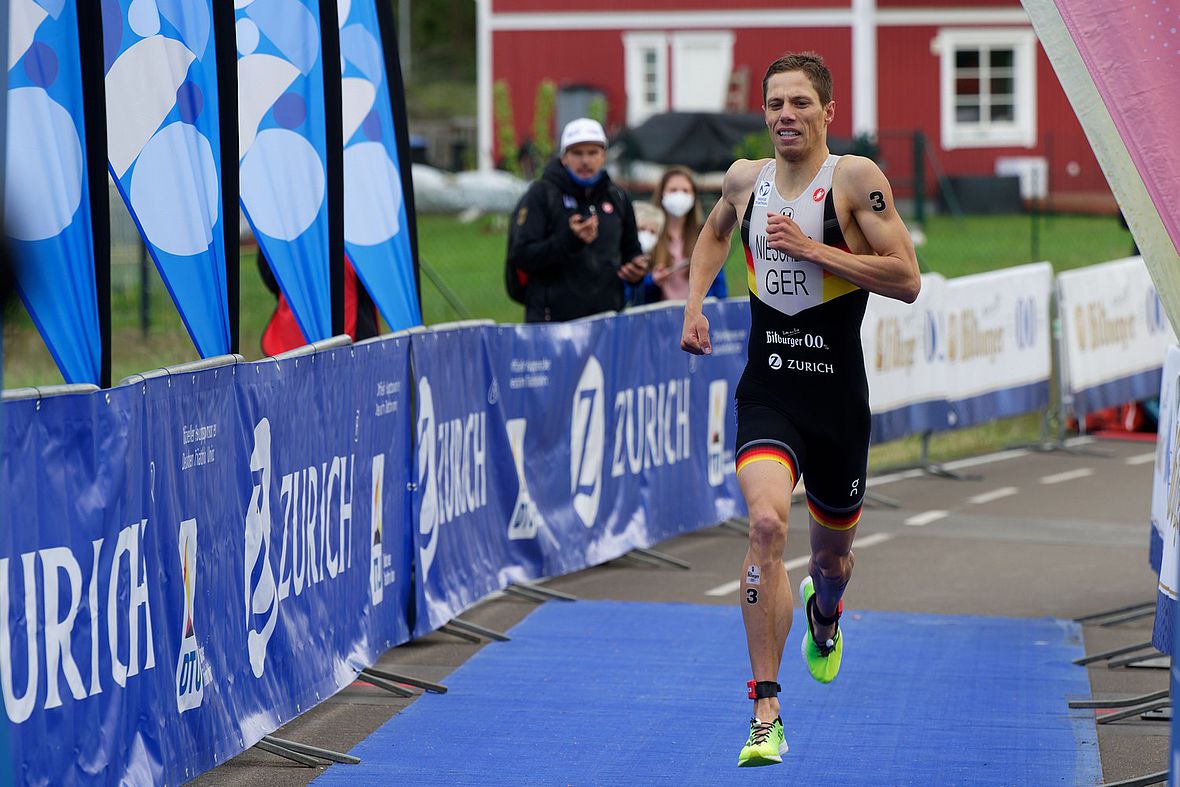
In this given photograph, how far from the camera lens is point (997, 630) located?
30.7 feet

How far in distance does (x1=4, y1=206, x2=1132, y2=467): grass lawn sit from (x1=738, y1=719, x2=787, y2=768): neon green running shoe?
2.74 meters

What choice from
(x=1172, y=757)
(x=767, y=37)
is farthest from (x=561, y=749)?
(x=767, y=37)

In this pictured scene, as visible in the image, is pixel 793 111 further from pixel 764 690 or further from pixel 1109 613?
pixel 1109 613

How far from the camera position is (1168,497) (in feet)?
25.9

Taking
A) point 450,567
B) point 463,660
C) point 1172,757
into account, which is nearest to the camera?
Result: point 1172,757

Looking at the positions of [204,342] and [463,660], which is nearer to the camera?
[204,342]

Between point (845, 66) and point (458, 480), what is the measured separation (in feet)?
113

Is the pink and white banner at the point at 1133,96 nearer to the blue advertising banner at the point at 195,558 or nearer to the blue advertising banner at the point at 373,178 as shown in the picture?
the blue advertising banner at the point at 195,558

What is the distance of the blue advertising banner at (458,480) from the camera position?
8.80m

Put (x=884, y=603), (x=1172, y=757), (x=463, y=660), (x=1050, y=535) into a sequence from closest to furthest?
(x=1172, y=757), (x=463, y=660), (x=884, y=603), (x=1050, y=535)

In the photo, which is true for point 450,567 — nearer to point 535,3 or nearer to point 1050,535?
point 1050,535

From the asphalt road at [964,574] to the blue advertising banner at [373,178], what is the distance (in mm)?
1715

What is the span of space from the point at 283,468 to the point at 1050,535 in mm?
6770

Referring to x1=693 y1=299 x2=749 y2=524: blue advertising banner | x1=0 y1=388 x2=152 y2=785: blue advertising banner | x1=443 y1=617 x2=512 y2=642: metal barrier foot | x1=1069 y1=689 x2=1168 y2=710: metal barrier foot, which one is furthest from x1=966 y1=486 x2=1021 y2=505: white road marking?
x1=0 y1=388 x2=152 y2=785: blue advertising banner
